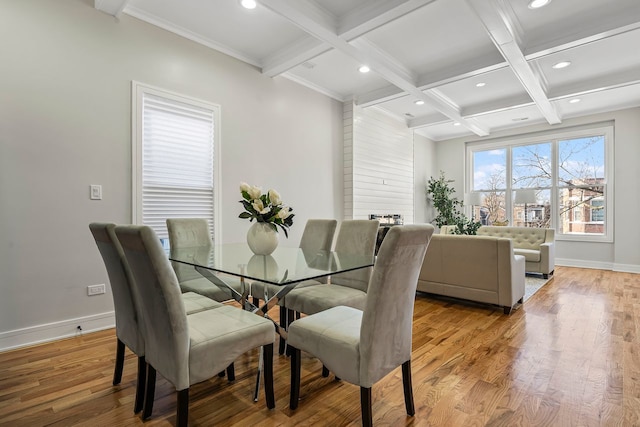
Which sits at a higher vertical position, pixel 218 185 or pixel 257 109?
pixel 257 109

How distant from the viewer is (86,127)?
9.18ft

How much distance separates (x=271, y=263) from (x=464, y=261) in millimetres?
2390

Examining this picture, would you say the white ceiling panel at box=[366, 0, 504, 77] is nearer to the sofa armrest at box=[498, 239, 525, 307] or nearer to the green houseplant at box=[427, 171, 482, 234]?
the sofa armrest at box=[498, 239, 525, 307]

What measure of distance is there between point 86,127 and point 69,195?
23.3 inches

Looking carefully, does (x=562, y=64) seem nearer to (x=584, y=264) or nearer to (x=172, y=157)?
(x=584, y=264)

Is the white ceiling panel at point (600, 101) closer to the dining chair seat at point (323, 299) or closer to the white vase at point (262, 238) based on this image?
the dining chair seat at point (323, 299)

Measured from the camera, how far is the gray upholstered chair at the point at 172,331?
1.37m

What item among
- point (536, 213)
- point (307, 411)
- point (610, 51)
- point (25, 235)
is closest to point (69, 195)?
point (25, 235)

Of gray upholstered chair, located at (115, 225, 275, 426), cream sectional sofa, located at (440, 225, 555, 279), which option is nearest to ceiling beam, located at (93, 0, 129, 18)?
gray upholstered chair, located at (115, 225, 275, 426)

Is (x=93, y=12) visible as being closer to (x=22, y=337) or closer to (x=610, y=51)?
(x=22, y=337)

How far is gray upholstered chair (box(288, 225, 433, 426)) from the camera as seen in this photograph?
141 centimetres

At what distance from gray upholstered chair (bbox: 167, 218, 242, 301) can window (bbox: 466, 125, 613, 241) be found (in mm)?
5486

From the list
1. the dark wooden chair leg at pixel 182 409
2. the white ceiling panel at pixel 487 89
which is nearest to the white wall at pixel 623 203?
the white ceiling panel at pixel 487 89

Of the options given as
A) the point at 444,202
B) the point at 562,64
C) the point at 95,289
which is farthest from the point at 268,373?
the point at 444,202
